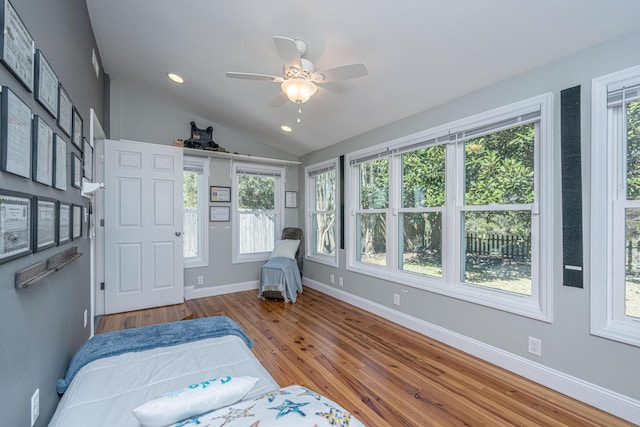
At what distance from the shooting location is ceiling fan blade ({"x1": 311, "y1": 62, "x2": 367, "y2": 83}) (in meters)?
1.92

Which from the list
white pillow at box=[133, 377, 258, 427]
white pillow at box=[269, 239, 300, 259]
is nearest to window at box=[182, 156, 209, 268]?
white pillow at box=[269, 239, 300, 259]

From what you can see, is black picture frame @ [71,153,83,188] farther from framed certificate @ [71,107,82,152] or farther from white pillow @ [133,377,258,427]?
white pillow @ [133,377,258,427]

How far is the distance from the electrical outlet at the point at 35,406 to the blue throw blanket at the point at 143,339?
0.72 ft

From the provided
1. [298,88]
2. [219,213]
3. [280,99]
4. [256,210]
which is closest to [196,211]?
[219,213]

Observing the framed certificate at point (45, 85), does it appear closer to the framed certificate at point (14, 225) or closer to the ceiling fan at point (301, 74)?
the framed certificate at point (14, 225)

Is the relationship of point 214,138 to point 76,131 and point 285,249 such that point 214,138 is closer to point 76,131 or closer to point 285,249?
point 285,249

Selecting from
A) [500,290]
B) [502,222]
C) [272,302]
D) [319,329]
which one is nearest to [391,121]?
[502,222]

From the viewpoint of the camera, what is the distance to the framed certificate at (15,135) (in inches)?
39.1

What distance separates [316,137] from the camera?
165 inches

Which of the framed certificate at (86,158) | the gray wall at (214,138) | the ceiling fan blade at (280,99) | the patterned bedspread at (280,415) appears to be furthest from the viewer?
the gray wall at (214,138)

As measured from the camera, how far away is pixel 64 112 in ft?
5.67

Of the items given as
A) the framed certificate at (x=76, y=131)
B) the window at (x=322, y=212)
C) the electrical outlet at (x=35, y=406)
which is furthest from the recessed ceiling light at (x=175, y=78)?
the electrical outlet at (x=35, y=406)

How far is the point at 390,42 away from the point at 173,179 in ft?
10.2

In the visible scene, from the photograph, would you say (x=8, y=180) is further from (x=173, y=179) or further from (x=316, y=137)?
(x=316, y=137)
